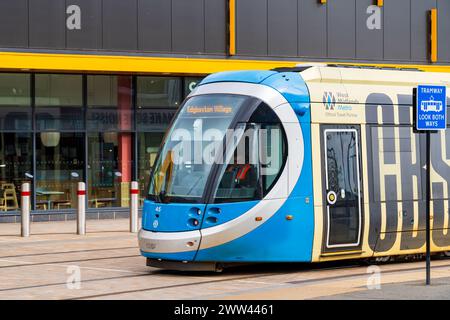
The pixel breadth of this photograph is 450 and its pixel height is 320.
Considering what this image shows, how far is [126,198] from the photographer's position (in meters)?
29.2

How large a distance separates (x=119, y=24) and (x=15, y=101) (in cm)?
325

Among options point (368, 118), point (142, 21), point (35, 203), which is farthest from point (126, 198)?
point (368, 118)

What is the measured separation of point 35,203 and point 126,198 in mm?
2644

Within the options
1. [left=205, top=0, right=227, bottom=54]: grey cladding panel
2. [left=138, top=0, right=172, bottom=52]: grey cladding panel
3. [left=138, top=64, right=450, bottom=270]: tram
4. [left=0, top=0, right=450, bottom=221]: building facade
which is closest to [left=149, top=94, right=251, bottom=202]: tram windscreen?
[left=138, top=64, right=450, bottom=270]: tram

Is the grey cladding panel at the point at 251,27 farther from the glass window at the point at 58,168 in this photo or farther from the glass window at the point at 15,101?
the glass window at the point at 15,101

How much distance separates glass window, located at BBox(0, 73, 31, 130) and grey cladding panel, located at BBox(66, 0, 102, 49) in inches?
59.9

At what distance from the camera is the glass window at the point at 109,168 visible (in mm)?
28547

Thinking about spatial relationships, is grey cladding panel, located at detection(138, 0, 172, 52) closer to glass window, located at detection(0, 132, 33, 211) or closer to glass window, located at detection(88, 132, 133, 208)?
glass window, located at detection(88, 132, 133, 208)

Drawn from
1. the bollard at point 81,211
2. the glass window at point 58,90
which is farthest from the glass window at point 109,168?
the bollard at point 81,211

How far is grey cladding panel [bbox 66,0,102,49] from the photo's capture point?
2703 cm

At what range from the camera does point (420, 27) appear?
31969mm

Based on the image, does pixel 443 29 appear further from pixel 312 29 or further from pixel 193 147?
pixel 193 147

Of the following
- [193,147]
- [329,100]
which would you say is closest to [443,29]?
[329,100]

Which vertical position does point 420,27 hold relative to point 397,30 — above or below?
above
